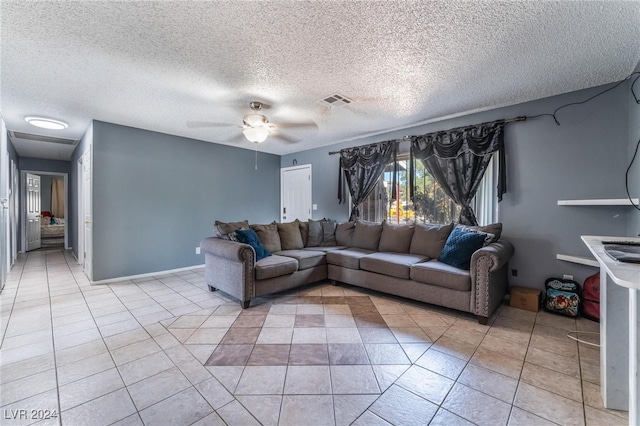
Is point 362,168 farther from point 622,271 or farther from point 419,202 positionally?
point 622,271

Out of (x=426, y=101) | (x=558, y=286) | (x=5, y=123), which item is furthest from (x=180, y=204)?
(x=558, y=286)

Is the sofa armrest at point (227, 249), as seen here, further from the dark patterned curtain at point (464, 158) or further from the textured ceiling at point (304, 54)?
the dark patterned curtain at point (464, 158)

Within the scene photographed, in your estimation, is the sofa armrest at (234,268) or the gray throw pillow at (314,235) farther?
the gray throw pillow at (314,235)

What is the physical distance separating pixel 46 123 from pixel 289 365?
4.82 metres

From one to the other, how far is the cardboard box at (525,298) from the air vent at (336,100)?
2.92m

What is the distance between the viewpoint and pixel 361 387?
5.53ft

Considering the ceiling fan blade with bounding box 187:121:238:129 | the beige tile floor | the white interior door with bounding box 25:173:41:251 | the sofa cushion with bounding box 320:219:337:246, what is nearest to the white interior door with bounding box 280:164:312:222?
the sofa cushion with bounding box 320:219:337:246

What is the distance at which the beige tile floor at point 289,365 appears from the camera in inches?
58.1

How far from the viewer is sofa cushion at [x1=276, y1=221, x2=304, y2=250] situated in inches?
161

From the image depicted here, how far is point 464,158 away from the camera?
138 inches

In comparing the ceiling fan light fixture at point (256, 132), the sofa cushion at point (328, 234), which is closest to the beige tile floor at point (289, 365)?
the sofa cushion at point (328, 234)

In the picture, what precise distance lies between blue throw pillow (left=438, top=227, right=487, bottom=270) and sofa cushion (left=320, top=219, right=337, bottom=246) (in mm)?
1897

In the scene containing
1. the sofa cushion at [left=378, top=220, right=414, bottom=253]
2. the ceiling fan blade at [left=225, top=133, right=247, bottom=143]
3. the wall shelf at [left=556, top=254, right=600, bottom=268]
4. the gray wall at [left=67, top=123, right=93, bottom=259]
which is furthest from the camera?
the gray wall at [left=67, top=123, right=93, bottom=259]

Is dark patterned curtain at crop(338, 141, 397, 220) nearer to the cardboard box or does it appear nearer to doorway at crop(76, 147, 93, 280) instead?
the cardboard box
